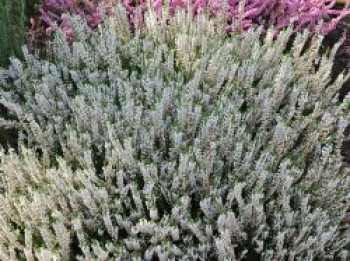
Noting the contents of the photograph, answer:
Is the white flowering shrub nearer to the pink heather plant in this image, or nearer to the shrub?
the shrub

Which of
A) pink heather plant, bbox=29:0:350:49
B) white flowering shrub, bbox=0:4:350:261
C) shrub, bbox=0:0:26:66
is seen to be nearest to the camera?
white flowering shrub, bbox=0:4:350:261

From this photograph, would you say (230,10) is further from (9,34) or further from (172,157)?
(172,157)

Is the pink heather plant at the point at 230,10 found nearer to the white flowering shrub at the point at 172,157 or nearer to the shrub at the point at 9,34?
the shrub at the point at 9,34

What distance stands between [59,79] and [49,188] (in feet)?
2.29

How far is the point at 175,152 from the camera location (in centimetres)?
227

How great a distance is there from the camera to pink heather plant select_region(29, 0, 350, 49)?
328cm

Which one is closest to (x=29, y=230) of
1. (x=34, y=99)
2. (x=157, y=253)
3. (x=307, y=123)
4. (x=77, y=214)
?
(x=77, y=214)

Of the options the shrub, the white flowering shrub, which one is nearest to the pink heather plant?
the shrub

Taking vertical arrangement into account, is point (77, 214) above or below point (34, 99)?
below

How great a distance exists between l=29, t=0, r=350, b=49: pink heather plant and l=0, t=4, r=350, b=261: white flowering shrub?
1.28 feet

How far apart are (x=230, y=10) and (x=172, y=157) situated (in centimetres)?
142

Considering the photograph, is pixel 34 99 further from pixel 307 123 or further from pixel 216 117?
pixel 307 123

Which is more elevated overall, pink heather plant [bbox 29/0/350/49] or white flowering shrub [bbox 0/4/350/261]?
pink heather plant [bbox 29/0/350/49]

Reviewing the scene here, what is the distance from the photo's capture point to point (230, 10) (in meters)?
3.38
